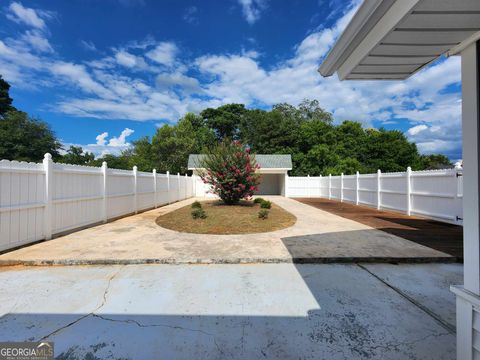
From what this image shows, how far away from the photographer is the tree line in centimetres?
2880

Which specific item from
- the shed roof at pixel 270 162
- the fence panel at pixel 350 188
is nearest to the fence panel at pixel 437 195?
the fence panel at pixel 350 188

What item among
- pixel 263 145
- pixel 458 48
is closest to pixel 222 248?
pixel 458 48

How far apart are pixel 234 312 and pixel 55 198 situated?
5611 mm

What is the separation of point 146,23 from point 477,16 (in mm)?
14833

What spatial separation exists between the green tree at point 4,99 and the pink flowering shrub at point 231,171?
42.4 metres

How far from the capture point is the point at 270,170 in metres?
21.8

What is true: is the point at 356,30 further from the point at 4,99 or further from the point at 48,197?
the point at 4,99

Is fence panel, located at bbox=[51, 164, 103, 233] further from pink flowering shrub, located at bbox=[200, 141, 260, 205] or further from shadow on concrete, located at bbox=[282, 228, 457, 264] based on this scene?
shadow on concrete, located at bbox=[282, 228, 457, 264]

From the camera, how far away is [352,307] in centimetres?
278

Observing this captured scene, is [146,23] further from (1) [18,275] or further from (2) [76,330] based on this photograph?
(2) [76,330]

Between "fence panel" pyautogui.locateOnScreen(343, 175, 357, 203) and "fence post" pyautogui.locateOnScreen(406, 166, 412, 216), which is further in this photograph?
"fence panel" pyautogui.locateOnScreen(343, 175, 357, 203)

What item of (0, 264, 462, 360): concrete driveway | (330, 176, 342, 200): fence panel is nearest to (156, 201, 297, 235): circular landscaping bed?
(0, 264, 462, 360): concrete driveway

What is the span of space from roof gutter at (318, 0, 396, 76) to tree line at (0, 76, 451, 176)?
1028 inches

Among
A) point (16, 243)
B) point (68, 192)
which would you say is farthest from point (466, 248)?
point (68, 192)
